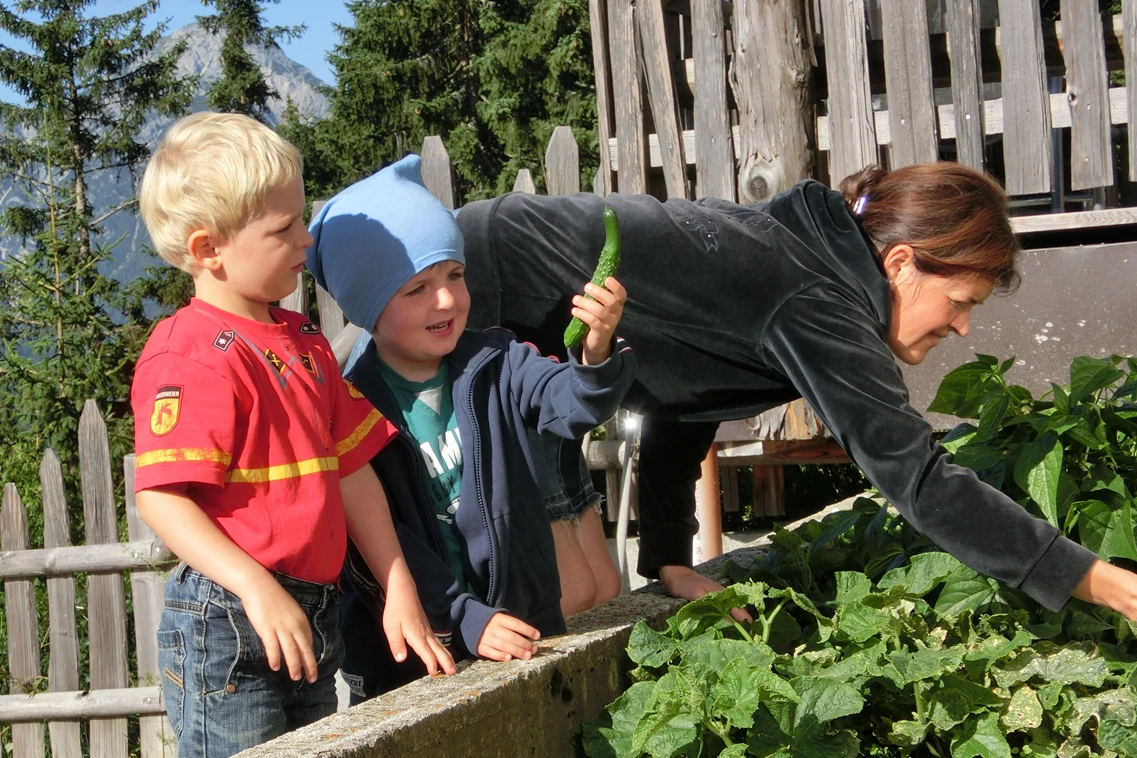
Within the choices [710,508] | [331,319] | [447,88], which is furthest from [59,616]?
[447,88]

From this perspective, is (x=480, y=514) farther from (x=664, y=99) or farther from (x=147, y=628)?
(x=147, y=628)

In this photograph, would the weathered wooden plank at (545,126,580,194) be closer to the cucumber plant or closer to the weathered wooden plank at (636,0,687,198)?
the weathered wooden plank at (636,0,687,198)

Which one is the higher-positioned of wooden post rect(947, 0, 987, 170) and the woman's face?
wooden post rect(947, 0, 987, 170)

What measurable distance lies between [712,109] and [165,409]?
2.75 meters

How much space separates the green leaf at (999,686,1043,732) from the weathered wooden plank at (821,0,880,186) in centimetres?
226

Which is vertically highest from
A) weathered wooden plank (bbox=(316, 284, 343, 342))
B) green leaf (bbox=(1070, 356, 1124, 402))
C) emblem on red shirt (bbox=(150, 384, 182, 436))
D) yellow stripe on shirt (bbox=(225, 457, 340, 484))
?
weathered wooden plank (bbox=(316, 284, 343, 342))

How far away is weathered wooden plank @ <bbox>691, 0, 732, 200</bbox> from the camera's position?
13.5ft

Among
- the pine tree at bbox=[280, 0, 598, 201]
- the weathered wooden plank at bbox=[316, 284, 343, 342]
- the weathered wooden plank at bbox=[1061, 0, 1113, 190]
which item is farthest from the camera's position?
the pine tree at bbox=[280, 0, 598, 201]

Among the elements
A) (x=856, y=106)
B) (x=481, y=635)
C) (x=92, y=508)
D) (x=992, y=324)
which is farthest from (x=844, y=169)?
(x=92, y=508)

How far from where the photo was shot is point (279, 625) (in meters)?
1.81

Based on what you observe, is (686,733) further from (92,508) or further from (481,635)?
(92,508)

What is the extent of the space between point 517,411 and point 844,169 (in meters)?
2.24

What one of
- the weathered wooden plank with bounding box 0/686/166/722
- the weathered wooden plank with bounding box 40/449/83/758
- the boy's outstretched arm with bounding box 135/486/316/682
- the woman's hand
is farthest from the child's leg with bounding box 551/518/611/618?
the weathered wooden plank with bounding box 40/449/83/758

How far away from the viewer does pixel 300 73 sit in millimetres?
167000
